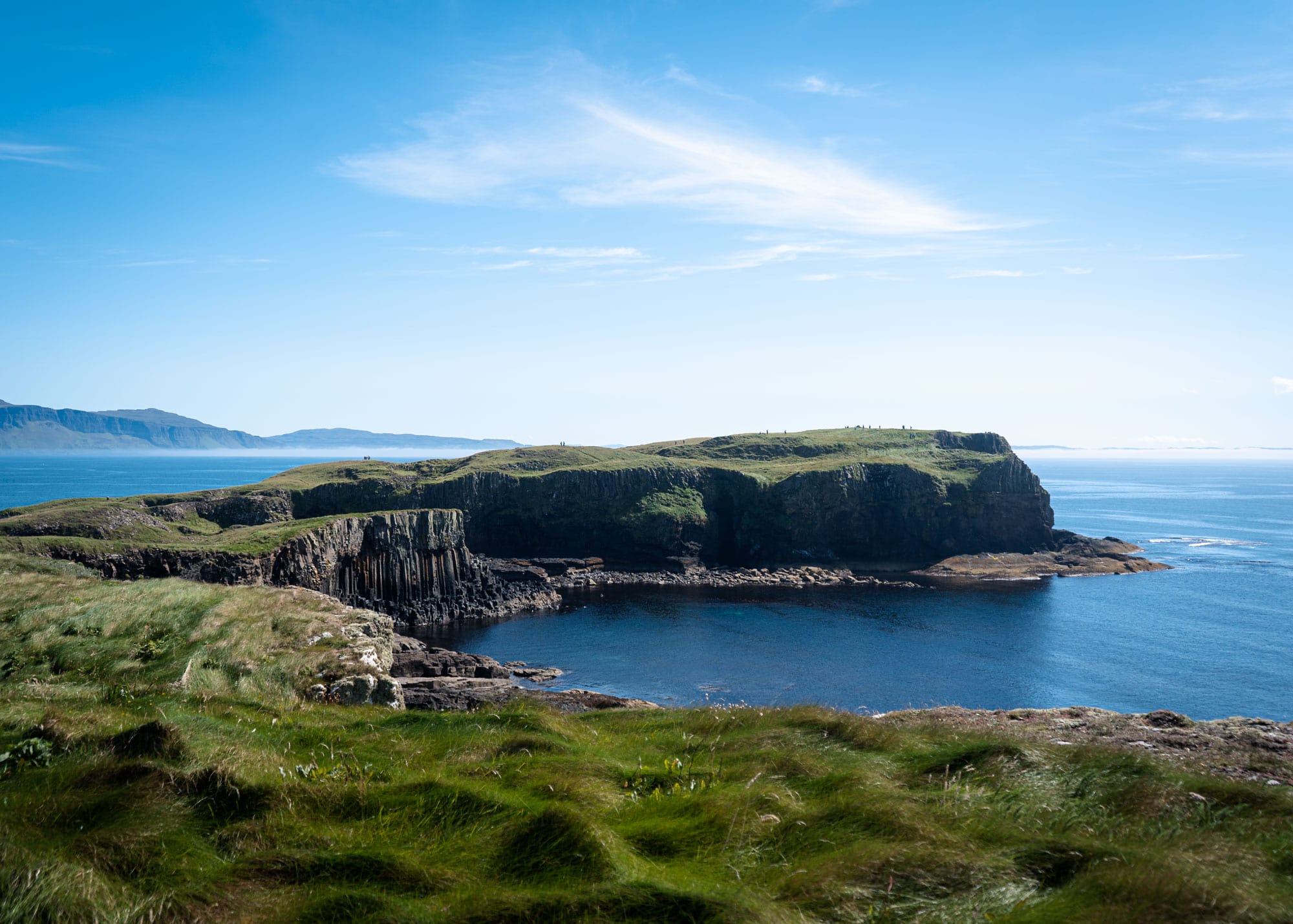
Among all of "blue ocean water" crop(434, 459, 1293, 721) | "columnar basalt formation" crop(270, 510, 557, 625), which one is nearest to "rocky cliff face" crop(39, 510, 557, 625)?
"columnar basalt formation" crop(270, 510, 557, 625)

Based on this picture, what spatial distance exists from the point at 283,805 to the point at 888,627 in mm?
70509

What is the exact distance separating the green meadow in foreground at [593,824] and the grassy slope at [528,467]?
2078 inches

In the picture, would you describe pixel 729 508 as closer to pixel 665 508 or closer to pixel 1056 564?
pixel 665 508

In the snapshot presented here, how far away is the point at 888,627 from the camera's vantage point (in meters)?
71.5

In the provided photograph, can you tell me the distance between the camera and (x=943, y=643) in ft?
218

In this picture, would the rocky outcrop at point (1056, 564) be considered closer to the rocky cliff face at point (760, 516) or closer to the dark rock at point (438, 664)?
the rocky cliff face at point (760, 516)

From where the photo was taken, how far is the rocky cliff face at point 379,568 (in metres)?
54.0

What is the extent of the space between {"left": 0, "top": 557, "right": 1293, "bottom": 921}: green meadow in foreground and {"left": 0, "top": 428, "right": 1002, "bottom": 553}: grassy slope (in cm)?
5279

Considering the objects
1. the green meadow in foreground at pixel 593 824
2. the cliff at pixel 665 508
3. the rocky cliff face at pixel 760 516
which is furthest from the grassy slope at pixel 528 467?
the green meadow in foreground at pixel 593 824

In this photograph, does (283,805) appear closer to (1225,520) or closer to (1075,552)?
(1075,552)

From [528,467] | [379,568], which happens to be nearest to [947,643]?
[379,568]

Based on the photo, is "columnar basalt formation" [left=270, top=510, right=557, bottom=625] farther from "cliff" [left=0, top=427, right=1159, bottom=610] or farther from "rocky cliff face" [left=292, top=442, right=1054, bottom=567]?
"rocky cliff face" [left=292, top=442, right=1054, bottom=567]

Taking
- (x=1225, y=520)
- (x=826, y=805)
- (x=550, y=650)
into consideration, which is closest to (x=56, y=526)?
(x=550, y=650)

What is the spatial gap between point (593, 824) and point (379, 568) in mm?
73298
